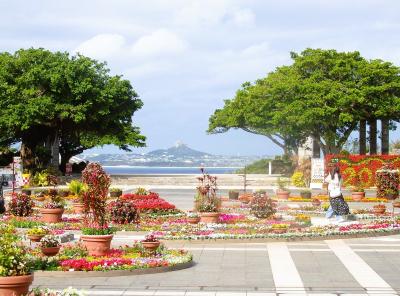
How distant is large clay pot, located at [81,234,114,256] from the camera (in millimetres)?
16844

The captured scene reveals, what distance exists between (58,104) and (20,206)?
32397 mm

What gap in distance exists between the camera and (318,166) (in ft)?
183

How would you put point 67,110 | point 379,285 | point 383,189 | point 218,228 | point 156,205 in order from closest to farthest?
point 379,285 → point 218,228 → point 156,205 → point 383,189 → point 67,110

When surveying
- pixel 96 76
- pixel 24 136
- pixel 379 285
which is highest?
pixel 96 76

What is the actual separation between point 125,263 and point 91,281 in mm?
1379

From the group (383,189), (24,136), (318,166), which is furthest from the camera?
(24,136)

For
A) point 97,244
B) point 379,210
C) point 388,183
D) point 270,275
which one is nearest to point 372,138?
point 388,183

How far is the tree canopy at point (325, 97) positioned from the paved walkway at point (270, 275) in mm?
41021

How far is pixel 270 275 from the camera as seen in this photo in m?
15.6

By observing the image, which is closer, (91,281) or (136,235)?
(91,281)

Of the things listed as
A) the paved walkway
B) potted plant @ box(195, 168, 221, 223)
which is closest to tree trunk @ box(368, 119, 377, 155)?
potted plant @ box(195, 168, 221, 223)

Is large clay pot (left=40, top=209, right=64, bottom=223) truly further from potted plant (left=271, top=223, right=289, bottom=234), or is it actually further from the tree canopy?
the tree canopy

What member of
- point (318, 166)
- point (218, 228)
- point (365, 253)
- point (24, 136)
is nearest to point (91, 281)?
point (365, 253)

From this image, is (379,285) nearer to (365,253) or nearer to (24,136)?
(365,253)
